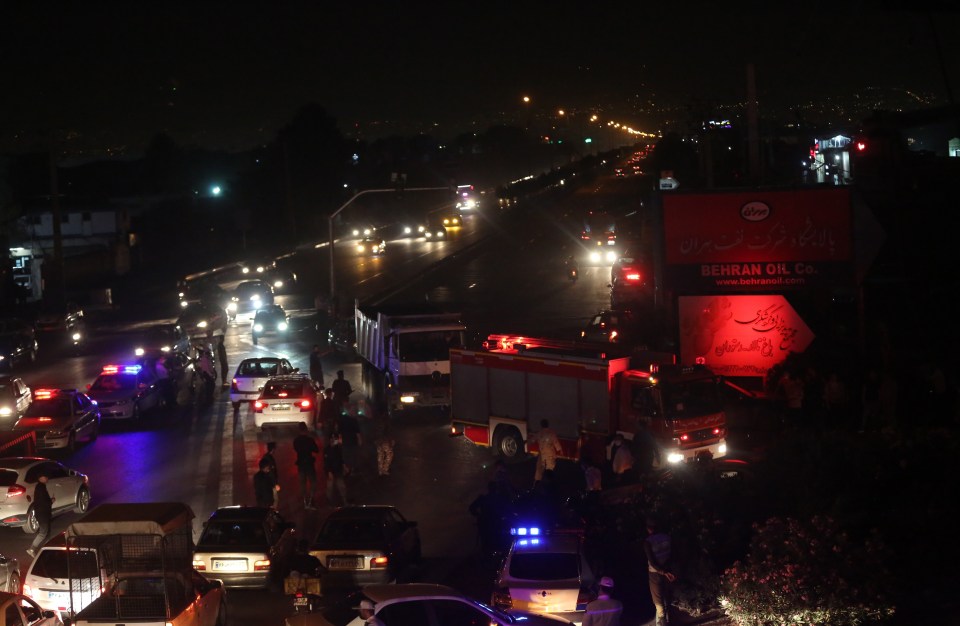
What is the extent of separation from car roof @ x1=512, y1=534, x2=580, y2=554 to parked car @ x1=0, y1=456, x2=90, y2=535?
929 centimetres

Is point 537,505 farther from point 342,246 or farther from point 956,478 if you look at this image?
point 342,246

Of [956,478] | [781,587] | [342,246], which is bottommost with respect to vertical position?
[781,587]

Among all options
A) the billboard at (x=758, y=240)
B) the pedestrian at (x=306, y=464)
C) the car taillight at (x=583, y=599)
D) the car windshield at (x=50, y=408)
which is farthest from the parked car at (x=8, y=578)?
the billboard at (x=758, y=240)

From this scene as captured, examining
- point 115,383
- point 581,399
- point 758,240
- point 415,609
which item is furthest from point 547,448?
point 115,383

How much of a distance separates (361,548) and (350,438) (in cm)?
864

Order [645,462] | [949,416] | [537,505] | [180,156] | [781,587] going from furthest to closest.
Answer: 1. [180,156]
2. [949,416]
3. [645,462]
4. [537,505]
5. [781,587]

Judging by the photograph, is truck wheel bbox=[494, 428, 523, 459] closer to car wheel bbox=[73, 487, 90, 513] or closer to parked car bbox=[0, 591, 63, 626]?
car wheel bbox=[73, 487, 90, 513]

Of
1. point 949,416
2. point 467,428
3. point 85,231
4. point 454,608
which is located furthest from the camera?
point 85,231

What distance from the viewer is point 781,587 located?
11453 millimetres

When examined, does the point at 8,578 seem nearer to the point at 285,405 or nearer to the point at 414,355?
the point at 285,405

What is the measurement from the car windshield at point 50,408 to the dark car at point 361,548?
42.8ft

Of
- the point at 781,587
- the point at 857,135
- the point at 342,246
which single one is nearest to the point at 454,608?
the point at 781,587

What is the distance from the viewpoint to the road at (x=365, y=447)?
716 inches

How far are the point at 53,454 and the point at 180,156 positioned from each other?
127 m
